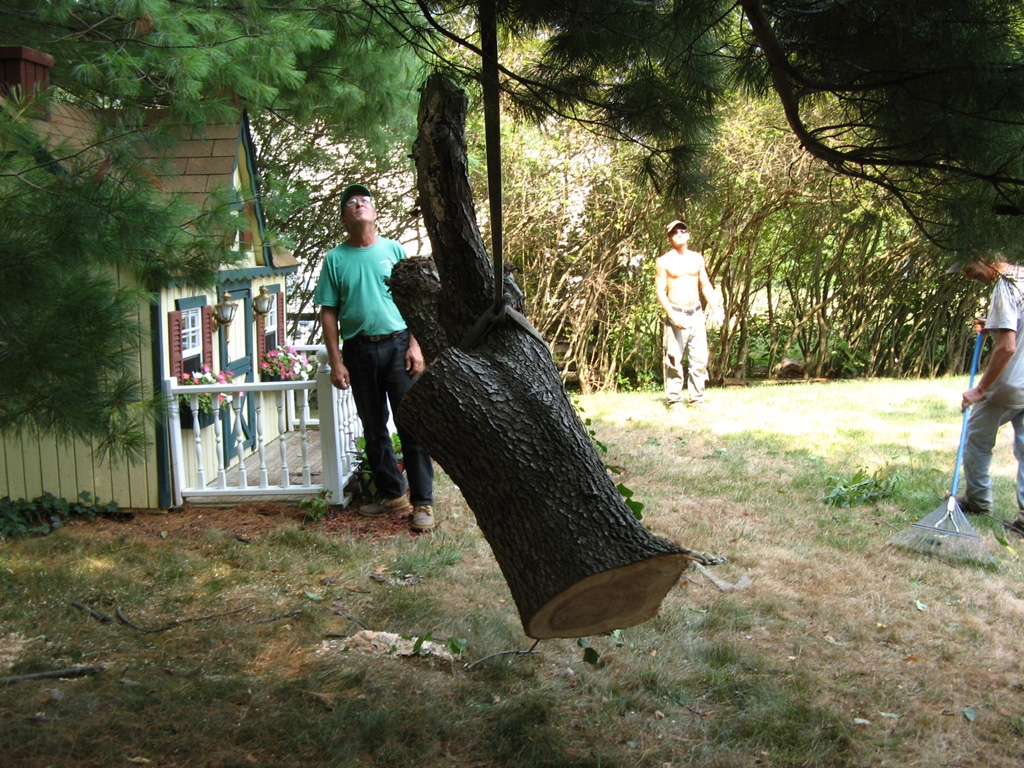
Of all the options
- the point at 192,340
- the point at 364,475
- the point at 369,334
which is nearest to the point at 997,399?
the point at 369,334

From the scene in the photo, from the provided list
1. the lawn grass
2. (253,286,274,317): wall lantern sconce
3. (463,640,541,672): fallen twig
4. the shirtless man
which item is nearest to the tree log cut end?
the lawn grass

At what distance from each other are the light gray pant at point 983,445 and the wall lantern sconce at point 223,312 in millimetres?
5290

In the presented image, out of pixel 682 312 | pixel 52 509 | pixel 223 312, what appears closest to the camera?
pixel 52 509

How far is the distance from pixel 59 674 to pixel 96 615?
61cm

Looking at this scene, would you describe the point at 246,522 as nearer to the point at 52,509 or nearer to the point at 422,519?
the point at 422,519

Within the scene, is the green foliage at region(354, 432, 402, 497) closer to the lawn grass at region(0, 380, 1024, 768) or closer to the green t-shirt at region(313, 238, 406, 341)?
the lawn grass at region(0, 380, 1024, 768)

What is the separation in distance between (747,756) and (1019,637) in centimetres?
181

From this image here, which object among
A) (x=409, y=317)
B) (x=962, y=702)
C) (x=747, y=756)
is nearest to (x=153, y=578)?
(x=409, y=317)

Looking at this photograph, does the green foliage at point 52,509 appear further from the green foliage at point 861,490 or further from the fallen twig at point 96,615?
the green foliage at point 861,490

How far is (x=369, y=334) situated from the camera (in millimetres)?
5152

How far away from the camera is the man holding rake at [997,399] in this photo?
510cm

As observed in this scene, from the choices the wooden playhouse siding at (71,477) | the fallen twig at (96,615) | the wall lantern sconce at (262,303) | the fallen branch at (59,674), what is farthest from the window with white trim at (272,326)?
the fallen branch at (59,674)

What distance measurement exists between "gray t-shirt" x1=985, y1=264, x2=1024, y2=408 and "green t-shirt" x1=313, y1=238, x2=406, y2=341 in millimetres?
3674

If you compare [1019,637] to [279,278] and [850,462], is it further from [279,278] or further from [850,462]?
[279,278]
